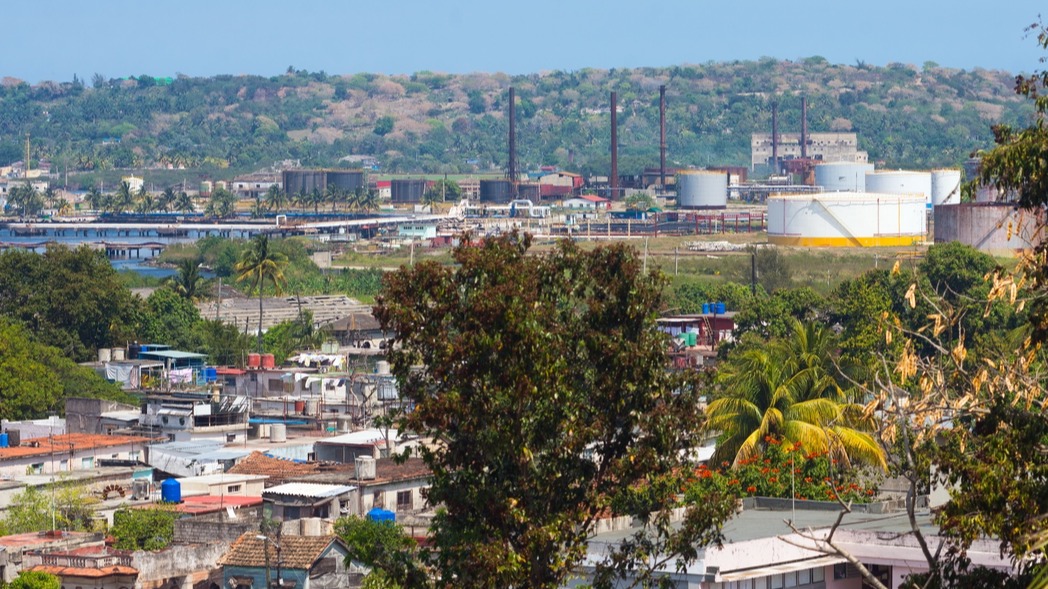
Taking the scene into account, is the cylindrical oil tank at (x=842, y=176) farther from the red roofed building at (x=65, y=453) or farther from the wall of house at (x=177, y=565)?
the wall of house at (x=177, y=565)

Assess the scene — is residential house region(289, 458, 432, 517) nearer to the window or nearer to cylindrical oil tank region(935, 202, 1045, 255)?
the window

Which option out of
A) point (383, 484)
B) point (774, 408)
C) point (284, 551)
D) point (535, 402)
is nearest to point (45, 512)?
point (383, 484)

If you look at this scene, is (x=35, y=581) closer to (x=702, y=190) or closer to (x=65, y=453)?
(x=65, y=453)

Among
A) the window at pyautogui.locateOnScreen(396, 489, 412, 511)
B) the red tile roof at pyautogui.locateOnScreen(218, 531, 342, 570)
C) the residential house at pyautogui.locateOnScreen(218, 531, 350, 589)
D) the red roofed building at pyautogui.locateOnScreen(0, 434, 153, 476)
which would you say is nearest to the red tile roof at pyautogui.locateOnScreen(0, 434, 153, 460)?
the red roofed building at pyautogui.locateOnScreen(0, 434, 153, 476)

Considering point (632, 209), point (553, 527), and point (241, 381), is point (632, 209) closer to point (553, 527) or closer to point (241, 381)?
point (241, 381)

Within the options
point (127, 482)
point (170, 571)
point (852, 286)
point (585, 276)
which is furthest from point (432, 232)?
point (585, 276)

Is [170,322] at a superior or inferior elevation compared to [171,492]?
inferior
